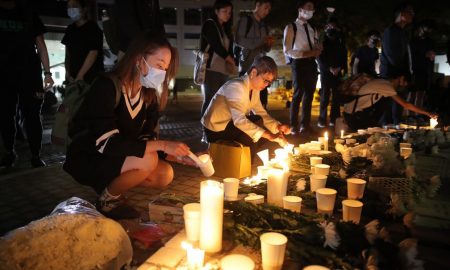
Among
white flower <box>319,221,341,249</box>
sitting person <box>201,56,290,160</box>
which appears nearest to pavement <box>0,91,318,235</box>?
sitting person <box>201,56,290,160</box>

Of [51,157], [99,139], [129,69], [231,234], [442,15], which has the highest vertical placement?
[442,15]

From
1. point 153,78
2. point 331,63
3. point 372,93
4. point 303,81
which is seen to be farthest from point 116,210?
point 331,63

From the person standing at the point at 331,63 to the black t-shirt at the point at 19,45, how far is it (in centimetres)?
613

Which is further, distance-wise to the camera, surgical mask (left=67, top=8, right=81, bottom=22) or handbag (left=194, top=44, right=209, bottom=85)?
handbag (left=194, top=44, right=209, bottom=85)

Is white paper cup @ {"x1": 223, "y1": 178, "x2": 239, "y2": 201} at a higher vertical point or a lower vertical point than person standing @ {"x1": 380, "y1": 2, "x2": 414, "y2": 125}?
lower

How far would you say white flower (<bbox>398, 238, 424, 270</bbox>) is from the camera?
191cm

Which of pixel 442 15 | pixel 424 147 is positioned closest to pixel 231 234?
pixel 424 147

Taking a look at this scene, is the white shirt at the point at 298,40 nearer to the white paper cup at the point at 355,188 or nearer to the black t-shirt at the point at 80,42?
the black t-shirt at the point at 80,42

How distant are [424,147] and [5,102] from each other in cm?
529

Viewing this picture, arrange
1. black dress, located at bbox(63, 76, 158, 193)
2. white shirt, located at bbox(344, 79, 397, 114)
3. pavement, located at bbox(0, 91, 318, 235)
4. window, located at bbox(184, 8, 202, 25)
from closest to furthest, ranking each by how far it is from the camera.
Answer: black dress, located at bbox(63, 76, 158, 193), pavement, located at bbox(0, 91, 318, 235), white shirt, located at bbox(344, 79, 397, 114), window, located at bbox(184, 8, 202, 25)

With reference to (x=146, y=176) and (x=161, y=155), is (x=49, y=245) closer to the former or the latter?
(x=146, y=176)

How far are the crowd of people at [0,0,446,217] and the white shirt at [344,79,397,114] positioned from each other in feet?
0.06

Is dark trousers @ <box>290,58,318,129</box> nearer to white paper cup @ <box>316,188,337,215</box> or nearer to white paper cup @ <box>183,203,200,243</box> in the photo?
white paper cup @ <box>316,188,337,215</box>

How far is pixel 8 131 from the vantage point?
518cm
